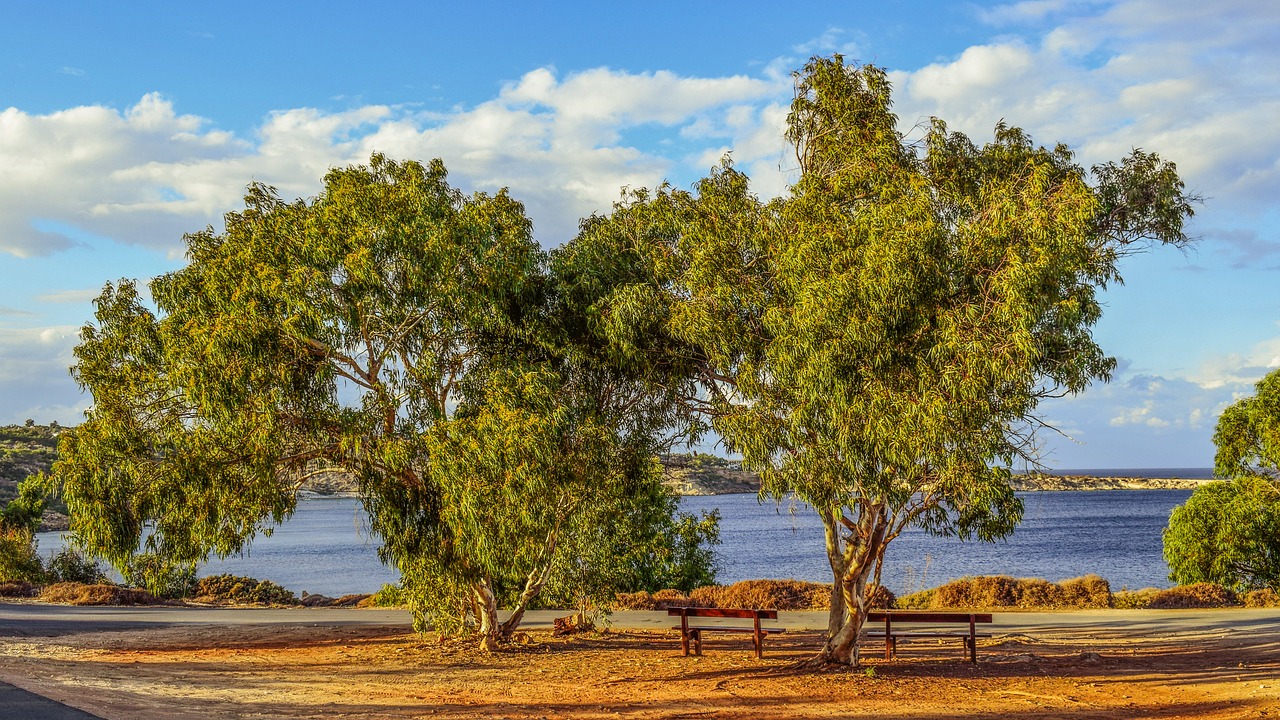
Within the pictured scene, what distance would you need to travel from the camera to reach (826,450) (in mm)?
11984

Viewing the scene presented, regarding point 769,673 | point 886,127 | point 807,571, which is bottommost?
point 807,571

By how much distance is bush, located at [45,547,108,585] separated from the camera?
30.8 meters

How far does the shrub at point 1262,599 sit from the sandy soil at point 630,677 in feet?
18.2

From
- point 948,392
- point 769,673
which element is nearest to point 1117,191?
point 948,392

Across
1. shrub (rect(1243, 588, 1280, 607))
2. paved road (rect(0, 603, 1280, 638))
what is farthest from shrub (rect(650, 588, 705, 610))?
shrub (rect(1243, 588, 1280, 607))

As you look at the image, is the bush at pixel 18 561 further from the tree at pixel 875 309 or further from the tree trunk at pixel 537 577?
the tree at pixel 875 309

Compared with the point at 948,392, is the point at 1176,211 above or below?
above

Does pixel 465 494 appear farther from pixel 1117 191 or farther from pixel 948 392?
pixel 1117 191

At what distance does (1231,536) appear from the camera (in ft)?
85.9

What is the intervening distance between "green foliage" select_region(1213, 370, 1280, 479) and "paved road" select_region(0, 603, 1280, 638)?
26.3 ft

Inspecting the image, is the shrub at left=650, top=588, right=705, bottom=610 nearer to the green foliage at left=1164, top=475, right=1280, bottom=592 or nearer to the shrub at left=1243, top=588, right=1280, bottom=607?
the shrub at left=1243, top=588, right=1280, bottom=607

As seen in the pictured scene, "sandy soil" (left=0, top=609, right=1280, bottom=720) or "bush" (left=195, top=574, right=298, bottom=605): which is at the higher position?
"sandy soil" (left=0, top=609, right=1280, bottom=720)

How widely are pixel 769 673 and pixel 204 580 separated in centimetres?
2026

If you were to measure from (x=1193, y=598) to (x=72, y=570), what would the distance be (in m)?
31.4
